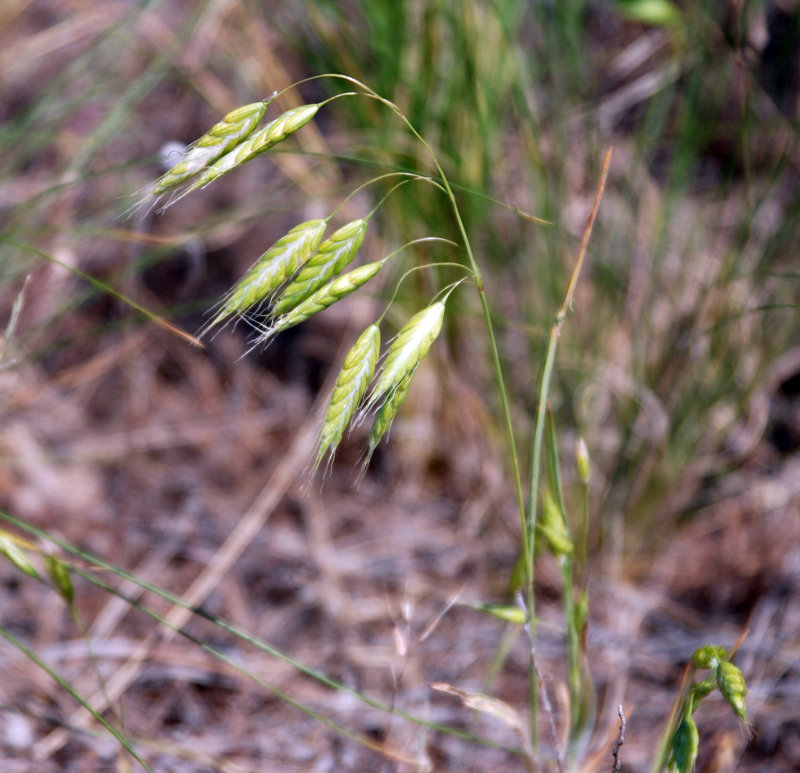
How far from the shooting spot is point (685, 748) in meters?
0.67

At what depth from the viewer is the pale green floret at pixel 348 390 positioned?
2.17ft

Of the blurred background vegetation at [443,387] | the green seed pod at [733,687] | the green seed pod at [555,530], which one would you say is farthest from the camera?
the blurred background vegetation at [443,387]

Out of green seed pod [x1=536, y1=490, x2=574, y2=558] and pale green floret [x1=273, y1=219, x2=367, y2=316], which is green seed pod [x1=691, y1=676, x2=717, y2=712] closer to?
green seed pod [x1=536, y1=490, x2=574, y2=558]

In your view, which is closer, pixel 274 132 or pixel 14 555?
pixel 274 132

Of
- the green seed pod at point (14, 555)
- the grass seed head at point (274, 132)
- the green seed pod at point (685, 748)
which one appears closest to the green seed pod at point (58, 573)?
the green seed pod at point (14, 555)

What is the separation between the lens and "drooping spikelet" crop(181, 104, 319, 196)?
66 cm

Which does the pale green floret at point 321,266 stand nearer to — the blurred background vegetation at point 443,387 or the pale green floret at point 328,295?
the pale green floret at point 328,295

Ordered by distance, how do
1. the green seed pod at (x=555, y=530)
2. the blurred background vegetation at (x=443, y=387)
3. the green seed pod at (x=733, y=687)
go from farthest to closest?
the blurred background vegetation at (x=443, y=387) → the green seed pod at (x=555, y=530) → the green seed pod at (x=733, y=687)

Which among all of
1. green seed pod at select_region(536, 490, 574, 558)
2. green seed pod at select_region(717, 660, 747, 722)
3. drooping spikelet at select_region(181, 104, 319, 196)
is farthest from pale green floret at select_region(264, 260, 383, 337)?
green seed pod at select_region(717, 660, 747, 722)

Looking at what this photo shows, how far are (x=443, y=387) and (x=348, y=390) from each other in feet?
2.89

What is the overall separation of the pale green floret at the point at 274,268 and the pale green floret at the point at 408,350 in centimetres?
12

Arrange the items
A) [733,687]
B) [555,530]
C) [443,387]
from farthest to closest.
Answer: [443,387], [555,530], [733,687]

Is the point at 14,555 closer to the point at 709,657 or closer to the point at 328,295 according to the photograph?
the point at 328,295

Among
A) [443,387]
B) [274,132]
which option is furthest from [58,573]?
[443,387]
